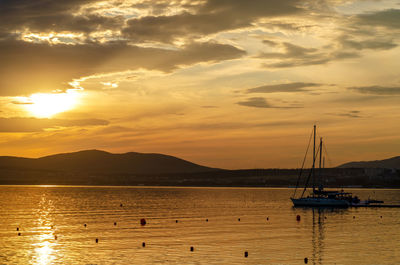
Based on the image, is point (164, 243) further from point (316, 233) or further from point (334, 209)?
point (334, 209)

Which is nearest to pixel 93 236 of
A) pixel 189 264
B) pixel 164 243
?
pixel 164 243

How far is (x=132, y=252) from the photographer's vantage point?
5294cm

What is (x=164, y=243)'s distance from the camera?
5981 centimetres

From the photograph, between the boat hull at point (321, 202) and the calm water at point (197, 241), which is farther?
the boat hull at point (321, 202)

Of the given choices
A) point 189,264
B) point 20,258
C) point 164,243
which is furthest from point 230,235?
point 20,258

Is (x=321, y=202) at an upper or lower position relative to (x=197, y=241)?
upper

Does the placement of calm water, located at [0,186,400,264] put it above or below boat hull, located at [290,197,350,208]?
below

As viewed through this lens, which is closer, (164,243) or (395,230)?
(164,243)

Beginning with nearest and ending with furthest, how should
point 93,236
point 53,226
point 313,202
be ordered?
1. point 93,236
2. point 53,226
3. point 313,202

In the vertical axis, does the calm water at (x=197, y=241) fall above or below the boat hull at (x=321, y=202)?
below

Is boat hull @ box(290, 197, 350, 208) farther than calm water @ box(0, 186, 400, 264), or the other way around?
boat hull @ box(290, 197, 350, 208)

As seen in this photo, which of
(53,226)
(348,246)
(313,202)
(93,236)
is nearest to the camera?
(348,246)

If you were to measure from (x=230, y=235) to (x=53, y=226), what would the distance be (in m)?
29.0

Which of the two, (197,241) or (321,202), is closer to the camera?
(197,241)
